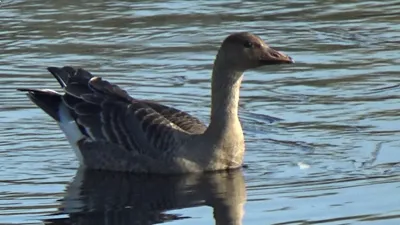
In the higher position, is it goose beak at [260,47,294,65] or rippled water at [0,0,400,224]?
goose beak at [260,47,294,65]

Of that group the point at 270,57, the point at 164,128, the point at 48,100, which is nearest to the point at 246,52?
the point at 270,57

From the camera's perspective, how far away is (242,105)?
49.2ft

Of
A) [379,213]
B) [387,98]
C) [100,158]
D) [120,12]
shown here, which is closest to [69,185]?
[100,158]

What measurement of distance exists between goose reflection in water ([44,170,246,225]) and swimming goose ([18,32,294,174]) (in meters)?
0.14

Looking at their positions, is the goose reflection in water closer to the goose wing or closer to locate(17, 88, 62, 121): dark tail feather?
the goose wing

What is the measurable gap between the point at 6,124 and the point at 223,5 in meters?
6.42

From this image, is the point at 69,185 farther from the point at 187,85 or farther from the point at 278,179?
the point at 187,85

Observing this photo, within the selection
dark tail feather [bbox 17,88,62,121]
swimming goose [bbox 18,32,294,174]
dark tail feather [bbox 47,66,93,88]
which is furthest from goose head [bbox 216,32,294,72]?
dark tail feather [bbox 17,88,62,121]

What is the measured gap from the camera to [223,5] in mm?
19891

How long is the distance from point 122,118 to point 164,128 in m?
0.49

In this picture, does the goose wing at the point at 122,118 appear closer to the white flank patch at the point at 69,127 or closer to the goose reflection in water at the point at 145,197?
the white flank patch at the point at 69,127

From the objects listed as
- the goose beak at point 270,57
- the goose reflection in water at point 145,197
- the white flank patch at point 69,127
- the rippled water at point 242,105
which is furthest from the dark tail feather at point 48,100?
the goose beak at point 270,57

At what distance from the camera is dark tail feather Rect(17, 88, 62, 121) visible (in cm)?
1362

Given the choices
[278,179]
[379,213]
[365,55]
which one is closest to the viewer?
[379,213]
